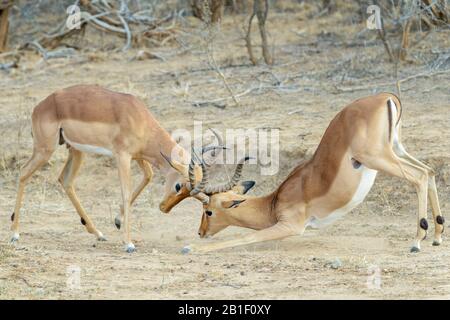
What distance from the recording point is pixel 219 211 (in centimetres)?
873

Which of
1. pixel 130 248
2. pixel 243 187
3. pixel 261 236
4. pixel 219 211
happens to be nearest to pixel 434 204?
pixel 261 236

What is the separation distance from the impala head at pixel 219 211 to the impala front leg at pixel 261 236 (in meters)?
0.36

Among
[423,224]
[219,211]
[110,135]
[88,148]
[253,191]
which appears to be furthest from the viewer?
[253,191]

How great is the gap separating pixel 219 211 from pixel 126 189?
32.2 inches

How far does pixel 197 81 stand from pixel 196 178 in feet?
15.8

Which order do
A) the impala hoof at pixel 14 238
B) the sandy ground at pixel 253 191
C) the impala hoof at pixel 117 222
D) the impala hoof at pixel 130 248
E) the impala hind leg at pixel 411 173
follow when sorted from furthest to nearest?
the impala hoof at pixel 117 222 < the impala hoof at pixel 14 238 < the impala hoof at pixel 130 248 < the impala hind leg at pixel 411 173 < the sandy ground at pixel 253 191

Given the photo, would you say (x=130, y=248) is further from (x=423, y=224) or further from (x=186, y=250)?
(x=423, y=224)

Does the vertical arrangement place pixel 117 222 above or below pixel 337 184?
below

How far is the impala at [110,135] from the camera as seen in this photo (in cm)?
870

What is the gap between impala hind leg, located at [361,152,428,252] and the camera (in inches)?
316

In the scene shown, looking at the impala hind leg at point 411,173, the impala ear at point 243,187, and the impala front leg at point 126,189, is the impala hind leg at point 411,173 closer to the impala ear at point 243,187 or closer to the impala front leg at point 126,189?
the impala ear at point 243,187

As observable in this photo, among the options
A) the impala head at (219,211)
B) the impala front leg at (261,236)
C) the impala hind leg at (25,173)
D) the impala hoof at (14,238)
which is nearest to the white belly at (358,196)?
the impala front leg at (261,236)

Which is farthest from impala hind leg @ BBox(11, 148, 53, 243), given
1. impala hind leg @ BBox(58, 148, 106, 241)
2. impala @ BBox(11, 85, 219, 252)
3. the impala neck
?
the impala neck
